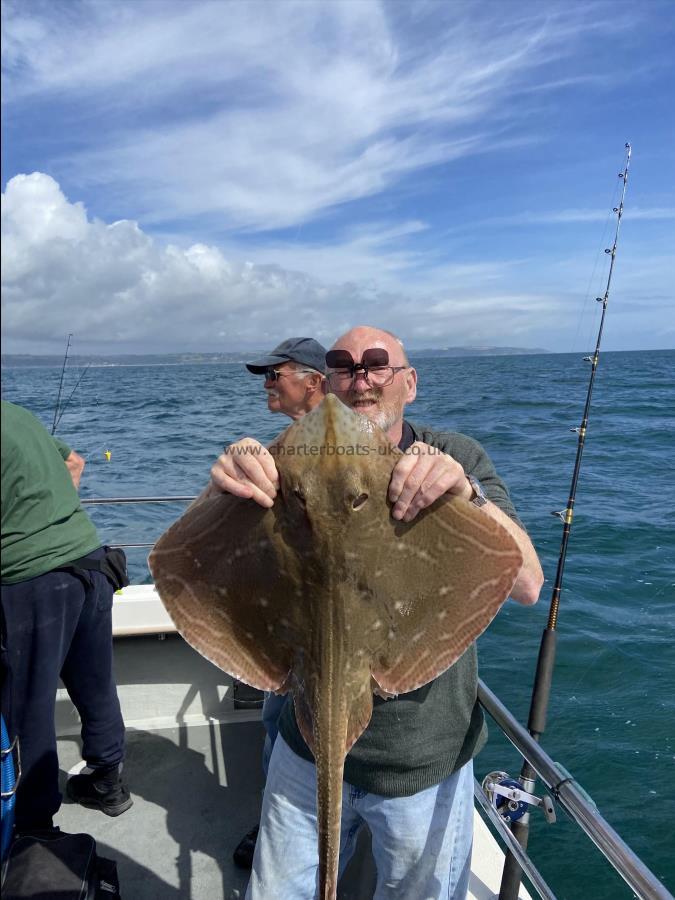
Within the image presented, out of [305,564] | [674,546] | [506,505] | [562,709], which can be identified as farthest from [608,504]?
[305,564]

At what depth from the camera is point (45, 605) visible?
3186 mm

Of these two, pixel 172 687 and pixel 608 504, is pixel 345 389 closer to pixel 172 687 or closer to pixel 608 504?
pixel 172 687

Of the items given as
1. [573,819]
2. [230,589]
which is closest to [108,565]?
[230,589]

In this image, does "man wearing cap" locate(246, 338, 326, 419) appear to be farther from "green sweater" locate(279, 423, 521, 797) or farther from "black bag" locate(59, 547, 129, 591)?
"green sweater" locate(279, 423, 521, 797)

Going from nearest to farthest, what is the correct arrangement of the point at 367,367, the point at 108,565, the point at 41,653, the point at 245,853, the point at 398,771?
1. the point at 398,771
2. the point at 367,367
3. the point at 41,653
4. the point at 245,853
5. the point at 108,565

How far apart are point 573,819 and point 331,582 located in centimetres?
123

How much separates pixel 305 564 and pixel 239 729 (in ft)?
11.4

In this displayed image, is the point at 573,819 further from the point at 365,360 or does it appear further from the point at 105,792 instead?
the point at 105,792

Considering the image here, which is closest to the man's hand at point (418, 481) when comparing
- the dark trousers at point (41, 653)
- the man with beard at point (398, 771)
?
the man with beard at point (398, 771)

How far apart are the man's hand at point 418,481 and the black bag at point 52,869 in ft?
6.15

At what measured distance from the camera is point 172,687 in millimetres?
4863

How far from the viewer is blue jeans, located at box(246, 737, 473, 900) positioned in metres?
2.26

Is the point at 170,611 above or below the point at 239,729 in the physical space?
above

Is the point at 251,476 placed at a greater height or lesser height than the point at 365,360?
lesser
